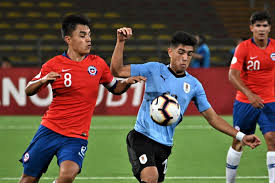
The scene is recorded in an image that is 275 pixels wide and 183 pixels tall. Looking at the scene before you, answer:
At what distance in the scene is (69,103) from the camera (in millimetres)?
5227

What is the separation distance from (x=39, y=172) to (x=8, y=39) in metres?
16.0

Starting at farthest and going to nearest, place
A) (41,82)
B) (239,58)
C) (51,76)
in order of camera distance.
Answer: (239,58), (41,82), (51,76)

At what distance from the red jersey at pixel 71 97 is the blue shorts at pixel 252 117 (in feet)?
7.52

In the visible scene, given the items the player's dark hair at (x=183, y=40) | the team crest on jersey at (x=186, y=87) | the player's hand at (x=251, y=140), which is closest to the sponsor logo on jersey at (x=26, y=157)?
the team crest on jersey at (x=186, y=87)

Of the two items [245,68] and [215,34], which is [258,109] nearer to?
[245,68]

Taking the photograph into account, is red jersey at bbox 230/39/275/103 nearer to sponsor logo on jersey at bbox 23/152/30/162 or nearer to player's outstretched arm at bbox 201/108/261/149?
player's outstretched arm at bbox 201/108/261/149

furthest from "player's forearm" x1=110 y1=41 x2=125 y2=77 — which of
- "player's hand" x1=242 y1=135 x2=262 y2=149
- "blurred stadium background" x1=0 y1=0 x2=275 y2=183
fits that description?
"blurred stadium background" x1=0 y1=0 x2=275 y2=183

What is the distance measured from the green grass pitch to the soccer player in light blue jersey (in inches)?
78.9

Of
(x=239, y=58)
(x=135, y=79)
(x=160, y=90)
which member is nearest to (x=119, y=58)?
(x=135, y=79)

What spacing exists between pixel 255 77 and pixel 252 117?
489 mm

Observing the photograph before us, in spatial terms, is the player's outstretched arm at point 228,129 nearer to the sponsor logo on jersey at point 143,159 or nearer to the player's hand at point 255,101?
the sponsor logo on jersey at point 143,159

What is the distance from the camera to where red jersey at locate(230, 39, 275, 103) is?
6.79 meters

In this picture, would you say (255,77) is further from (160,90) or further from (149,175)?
(149,175)

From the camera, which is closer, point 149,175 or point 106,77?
point 149,175
